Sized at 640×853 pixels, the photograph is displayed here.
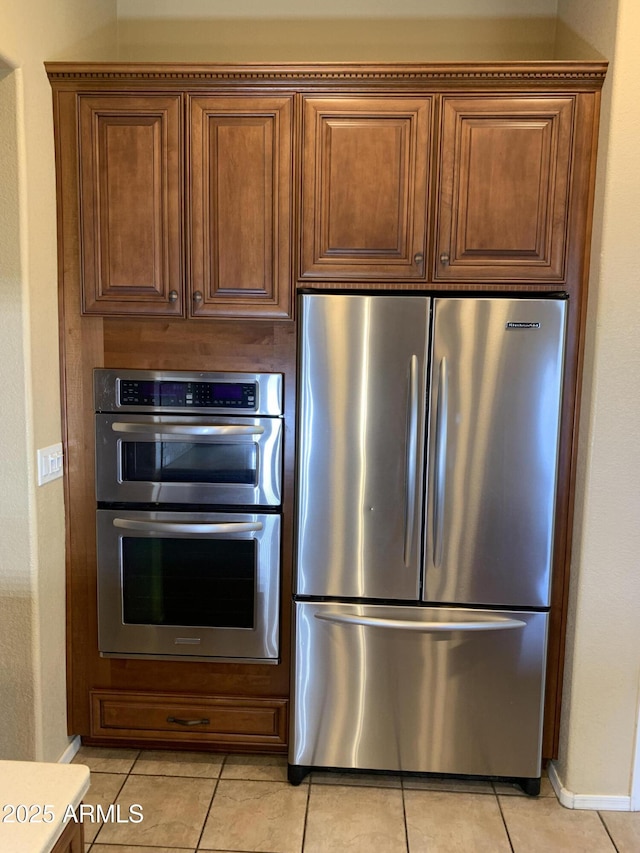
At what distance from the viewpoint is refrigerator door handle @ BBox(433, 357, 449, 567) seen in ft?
6.94

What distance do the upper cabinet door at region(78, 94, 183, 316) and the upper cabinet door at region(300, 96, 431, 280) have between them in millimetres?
445

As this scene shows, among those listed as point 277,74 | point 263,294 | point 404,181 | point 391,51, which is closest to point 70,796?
point 263,294

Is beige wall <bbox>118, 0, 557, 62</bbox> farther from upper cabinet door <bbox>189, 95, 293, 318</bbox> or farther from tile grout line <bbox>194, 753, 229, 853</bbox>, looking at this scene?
tile grout line <bbox>194, 753, 229, 853</bbox>

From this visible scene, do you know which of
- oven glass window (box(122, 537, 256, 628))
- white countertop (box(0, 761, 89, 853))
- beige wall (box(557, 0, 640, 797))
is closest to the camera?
white countertop (box(0, 761, 89, 853))

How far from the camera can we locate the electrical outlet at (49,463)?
217 centimetres

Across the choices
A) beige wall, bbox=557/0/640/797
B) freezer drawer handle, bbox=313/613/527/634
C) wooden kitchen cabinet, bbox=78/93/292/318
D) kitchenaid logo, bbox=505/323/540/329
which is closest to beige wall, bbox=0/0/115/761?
wooden kitchen cabinet, bbox=78/93/292/318

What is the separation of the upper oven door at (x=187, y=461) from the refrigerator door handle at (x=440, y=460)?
0.54 metres

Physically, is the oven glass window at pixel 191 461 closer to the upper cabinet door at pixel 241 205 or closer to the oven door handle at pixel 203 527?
the oven door handle at pixel 203 527

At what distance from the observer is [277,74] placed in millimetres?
2119

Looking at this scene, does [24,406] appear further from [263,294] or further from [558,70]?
[558,70]

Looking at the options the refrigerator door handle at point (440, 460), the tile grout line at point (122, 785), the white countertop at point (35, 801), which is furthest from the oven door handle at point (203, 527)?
the white countertop at point (35, 801)

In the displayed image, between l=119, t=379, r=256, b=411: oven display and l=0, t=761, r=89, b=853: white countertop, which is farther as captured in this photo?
l=119, t=379, r=256, b=411: oven display

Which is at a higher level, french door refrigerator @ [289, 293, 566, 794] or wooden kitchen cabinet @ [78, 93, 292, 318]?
wooden kitchen cabinet @ [78, 93, 292, 318]

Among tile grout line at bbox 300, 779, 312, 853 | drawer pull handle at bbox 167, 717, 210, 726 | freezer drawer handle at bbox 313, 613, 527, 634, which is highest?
freezer drawer handle at bbox 313, 613, 527, 634
